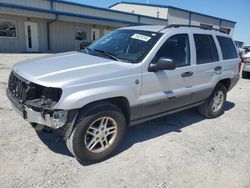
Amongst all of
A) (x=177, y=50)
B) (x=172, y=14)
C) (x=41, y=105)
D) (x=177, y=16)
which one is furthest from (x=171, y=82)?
(x=177, y=16)

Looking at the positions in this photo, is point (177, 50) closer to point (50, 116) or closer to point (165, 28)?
point (165, 28)

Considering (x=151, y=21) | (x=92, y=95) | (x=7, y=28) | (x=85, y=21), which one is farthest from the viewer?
(x=151, y=21)

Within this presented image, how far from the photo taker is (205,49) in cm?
490

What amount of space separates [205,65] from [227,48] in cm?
124

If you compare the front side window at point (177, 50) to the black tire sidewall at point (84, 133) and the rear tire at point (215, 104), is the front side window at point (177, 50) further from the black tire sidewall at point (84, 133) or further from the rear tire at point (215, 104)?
the rear tire at point (215, 104)

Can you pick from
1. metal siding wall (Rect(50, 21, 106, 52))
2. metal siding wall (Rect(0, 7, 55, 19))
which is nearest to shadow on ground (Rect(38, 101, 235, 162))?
metal siding wall (Rect(0, 7, 55, 19))

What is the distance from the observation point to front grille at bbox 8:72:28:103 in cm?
319

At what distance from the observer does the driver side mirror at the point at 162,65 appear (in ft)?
12.0

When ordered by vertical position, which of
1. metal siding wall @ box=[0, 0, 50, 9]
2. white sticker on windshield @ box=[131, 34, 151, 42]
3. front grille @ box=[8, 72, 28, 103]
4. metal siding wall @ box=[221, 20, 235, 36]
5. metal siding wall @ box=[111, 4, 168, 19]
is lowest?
front grille @ box=[8, 72, 28, 103]

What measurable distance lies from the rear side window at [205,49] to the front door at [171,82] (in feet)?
1.06

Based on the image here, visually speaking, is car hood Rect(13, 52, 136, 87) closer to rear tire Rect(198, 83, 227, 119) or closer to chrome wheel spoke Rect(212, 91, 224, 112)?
rear tire Rect(198, 83, 227, 119)

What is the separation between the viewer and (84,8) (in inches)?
906

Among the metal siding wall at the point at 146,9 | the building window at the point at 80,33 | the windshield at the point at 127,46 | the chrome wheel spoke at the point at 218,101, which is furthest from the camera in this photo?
the metal siding wall at the point at 146,9

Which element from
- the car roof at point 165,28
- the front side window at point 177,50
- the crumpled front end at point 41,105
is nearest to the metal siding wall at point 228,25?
the car roof at point 165,28
